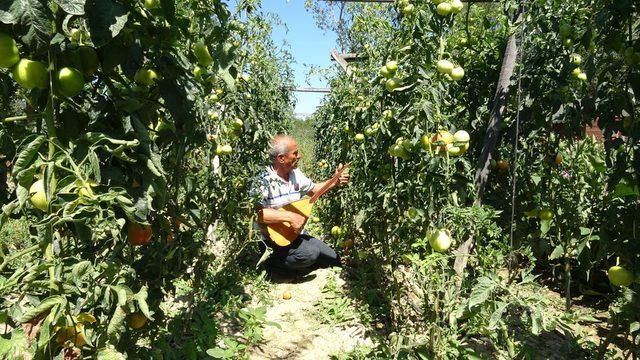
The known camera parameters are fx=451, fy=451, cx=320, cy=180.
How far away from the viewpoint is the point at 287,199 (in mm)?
3361

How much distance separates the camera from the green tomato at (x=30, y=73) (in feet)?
2.71

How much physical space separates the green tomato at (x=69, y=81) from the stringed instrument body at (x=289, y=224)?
2402mm

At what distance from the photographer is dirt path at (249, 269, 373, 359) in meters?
2.46

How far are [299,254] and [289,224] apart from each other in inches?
11.0

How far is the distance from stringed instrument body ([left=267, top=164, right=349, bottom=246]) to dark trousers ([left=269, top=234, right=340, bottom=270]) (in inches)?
4.3

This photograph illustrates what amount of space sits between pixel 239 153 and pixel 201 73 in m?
1.71

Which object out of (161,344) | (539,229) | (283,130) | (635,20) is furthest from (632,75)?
(283,130)

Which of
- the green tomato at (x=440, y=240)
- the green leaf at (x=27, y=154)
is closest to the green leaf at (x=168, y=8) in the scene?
the green leaf at (x=27, y=154)

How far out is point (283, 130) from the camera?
3.88 metres

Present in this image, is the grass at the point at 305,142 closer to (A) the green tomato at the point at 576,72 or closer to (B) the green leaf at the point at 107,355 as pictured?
(A) the green tomato at the point at 576,72

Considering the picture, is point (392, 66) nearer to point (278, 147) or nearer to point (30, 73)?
point (30, 73)

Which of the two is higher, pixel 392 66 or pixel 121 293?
pixel 392 66

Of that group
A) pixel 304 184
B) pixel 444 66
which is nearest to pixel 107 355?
pixel 444 66

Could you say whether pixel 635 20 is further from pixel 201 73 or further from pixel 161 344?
pixel 161 344
